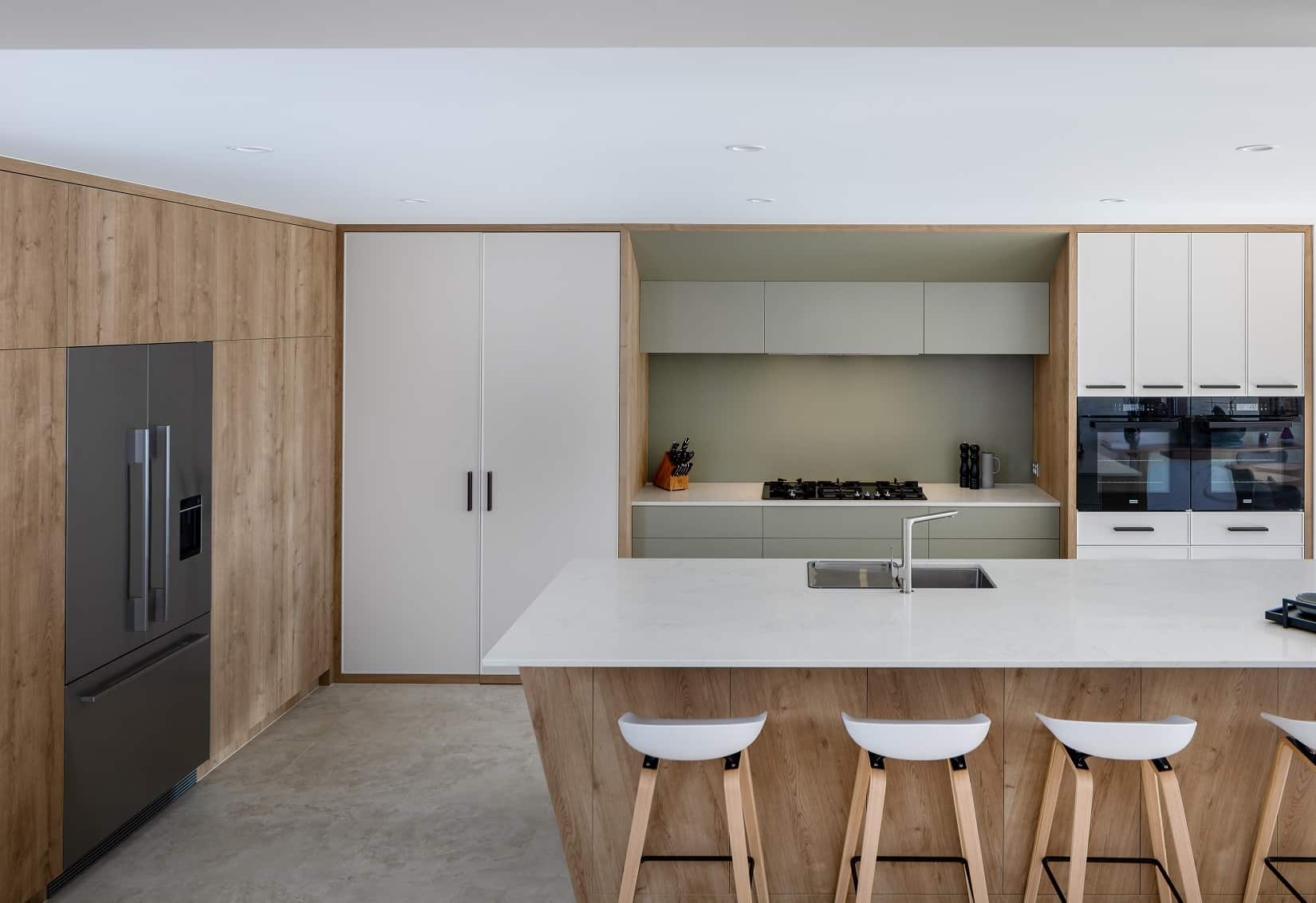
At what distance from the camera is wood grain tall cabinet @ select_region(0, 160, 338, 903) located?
2816 millimetres

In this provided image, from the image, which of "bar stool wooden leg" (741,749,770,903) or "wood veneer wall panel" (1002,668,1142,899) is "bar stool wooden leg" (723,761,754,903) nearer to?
"bar stool wooden leg" (741,749,770,903)

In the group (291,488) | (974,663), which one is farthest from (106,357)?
(974,663)

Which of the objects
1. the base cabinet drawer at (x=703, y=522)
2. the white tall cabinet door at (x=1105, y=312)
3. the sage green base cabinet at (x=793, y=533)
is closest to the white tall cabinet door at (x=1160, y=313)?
the white tall cabinet door at (x=1105, y=312)

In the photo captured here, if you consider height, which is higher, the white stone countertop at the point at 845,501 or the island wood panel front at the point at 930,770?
the white stone countertop at the point at 845,501

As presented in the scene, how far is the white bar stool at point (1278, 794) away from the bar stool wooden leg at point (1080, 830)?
0.35 metres

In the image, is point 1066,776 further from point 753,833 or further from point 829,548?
point 829,548

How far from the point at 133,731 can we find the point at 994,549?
392 centimetres

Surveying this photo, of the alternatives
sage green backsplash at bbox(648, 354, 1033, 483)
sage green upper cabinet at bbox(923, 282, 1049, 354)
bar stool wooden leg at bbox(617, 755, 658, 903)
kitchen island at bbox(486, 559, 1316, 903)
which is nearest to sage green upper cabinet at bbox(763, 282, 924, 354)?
sage green upper cabinet at bbox(923, 282, 1049, 354)

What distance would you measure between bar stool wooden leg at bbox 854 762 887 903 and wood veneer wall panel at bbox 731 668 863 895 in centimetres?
27

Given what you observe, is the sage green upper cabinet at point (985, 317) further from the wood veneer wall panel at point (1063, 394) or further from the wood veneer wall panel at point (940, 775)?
the wood veneer wall panel at point (940, 775)

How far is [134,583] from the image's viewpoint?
3279mm

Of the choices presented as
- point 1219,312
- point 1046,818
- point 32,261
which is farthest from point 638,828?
point 1219,312

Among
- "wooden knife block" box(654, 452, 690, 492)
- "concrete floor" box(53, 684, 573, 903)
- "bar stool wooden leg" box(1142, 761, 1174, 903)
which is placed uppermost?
"wooden knife block" box(654, 452, 690, 492)

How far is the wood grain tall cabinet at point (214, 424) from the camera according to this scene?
2816 millimetres
